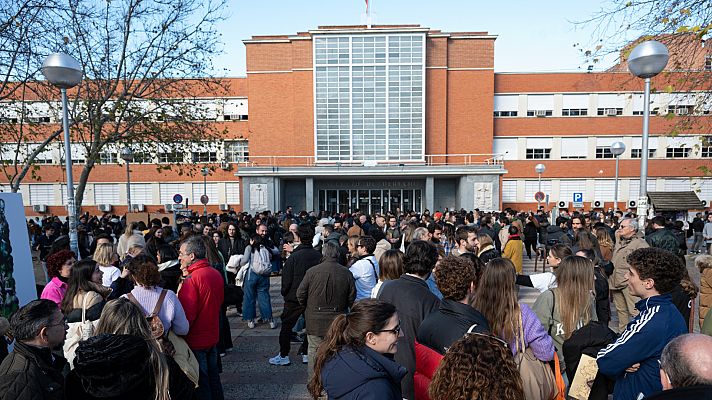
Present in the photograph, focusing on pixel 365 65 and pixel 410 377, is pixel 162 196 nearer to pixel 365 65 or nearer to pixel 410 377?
pixel 365 65

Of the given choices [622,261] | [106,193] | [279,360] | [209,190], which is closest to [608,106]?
[622,261]

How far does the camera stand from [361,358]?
2078 millimetres

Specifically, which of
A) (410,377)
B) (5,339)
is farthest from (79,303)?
(410,377)

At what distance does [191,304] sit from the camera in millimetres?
3730

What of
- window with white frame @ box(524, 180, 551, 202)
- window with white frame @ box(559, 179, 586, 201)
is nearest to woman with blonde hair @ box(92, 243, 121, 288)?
window with white frame @ box(524, 180, 551, 202)

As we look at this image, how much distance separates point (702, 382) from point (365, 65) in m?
31.5

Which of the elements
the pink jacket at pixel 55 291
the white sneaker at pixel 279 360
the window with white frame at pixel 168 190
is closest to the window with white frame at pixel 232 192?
the window with white frame at pixel 168 190

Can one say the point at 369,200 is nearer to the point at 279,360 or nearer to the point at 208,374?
the point at 279,360

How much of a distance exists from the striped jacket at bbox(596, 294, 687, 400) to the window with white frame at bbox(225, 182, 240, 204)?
33273mm

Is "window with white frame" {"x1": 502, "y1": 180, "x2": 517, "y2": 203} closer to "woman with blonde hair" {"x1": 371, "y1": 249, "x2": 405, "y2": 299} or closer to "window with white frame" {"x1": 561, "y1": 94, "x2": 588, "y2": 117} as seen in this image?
"window with white frame" {"x1": 561, "y1": 94, "x2": 588, "y2": 117}

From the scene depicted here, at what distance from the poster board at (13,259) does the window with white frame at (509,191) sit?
32.5 m

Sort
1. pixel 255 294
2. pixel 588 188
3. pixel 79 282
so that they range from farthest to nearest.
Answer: pixel 588 188 < pixel 255 294 < pixel 79 282

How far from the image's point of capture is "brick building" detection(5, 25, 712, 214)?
103 feet

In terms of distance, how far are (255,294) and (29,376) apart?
4.84 m
